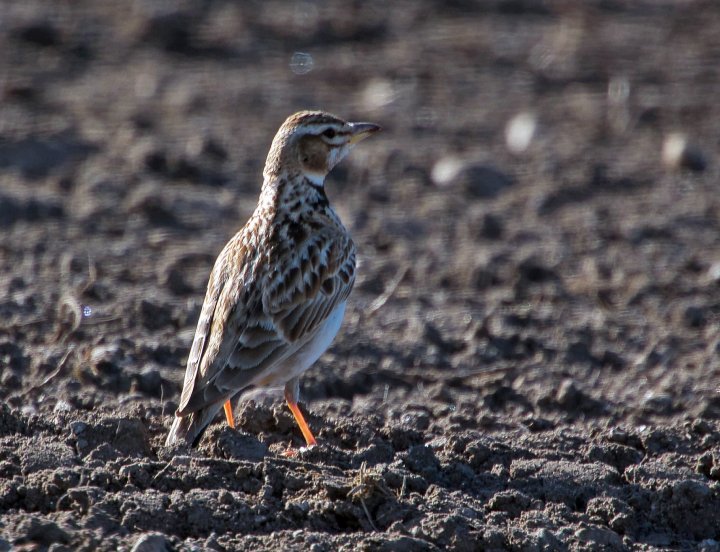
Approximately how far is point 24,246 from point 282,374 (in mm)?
3821

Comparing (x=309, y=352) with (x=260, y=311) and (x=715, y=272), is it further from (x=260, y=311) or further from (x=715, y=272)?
(x=715, y=272)

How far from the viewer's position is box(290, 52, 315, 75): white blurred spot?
1438cm

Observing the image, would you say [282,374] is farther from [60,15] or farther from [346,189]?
[60,15]

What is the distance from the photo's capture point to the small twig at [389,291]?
386 inches

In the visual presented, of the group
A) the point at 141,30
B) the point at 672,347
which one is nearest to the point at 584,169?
the point at 672,347

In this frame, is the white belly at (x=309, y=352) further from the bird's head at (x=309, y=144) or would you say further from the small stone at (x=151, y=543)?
the small stone at (x=151, y=543)

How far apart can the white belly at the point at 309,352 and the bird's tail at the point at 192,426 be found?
61 centimetres

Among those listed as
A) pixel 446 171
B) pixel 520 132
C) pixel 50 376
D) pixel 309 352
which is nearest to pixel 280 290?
pixel 309 352

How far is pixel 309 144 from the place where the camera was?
7.92 metres

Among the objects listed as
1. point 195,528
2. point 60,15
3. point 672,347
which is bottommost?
point 672,347

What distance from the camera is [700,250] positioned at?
10.9 metres

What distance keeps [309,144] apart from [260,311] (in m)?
1.23

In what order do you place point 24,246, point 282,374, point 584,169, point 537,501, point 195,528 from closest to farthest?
point 195,528 → point 537,501 → point 282,374 → point 24,246 → point 584,169

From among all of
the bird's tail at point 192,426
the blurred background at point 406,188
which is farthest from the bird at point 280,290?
the blurred background at point 406,188
